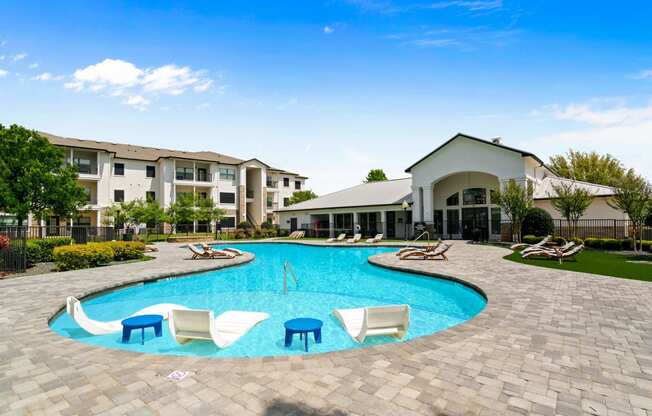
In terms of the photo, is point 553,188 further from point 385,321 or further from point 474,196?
point 385,321

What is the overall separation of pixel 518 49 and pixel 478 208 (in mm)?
18814

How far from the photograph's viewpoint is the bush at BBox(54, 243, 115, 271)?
13.2 m

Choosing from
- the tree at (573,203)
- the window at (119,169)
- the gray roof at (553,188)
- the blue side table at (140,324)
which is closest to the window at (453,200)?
the gray roof at (553,188)

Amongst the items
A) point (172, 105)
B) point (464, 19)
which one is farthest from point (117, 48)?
point (464, 19)

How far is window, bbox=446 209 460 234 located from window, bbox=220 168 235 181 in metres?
26.6

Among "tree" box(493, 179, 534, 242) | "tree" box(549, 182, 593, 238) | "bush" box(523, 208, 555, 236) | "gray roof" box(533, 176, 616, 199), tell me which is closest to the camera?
"tree" box(549, 182, 593, 238)

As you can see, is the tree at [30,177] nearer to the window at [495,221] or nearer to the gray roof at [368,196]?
the gray roof at [368,196]

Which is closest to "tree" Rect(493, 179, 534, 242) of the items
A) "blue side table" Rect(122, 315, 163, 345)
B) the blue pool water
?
the blue pool water

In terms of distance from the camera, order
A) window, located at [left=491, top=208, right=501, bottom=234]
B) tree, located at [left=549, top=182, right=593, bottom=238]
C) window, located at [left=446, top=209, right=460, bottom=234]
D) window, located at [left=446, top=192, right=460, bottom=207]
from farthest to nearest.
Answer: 1. window, located at [left=446, top=192, right=460, bottom=207]
2. window, located at [left=446, top=209, right=460, bottom=234]
3. window, located at [left=491, top=208, right=501, bottom=234]
4. tree, located at [left=549, top=182, right=593, bottom=238]

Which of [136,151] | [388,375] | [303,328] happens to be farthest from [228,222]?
[388,375]

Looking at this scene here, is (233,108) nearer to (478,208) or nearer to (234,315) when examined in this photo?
(234,315)

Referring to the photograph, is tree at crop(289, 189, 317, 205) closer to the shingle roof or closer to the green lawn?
the shingle roof

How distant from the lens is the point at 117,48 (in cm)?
1210

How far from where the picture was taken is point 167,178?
1515 inches
